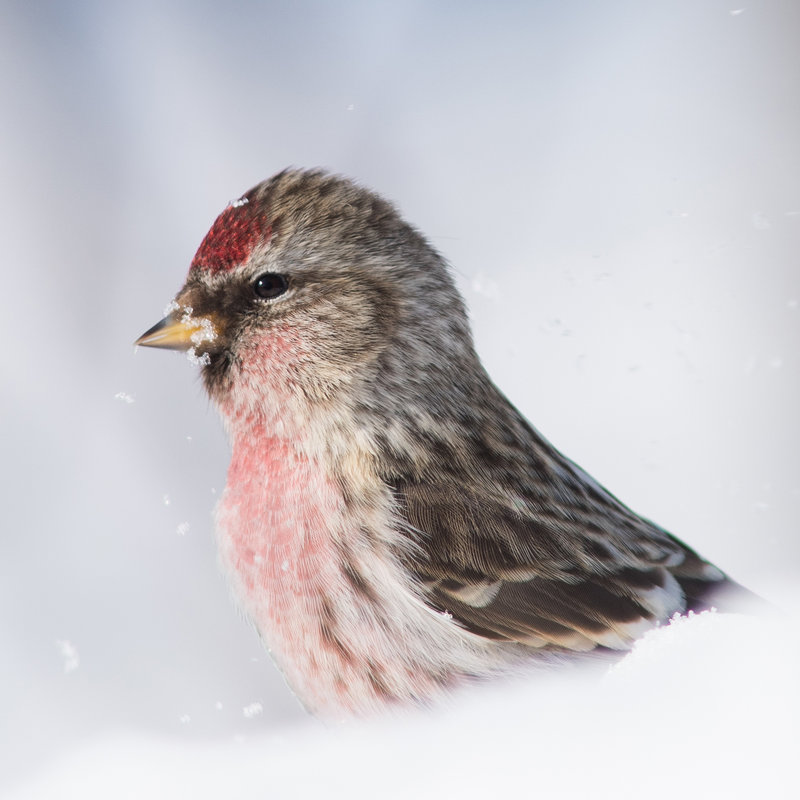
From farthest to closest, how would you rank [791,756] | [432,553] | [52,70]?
1. [52,70]
2. [432,553]
3. [791,756]

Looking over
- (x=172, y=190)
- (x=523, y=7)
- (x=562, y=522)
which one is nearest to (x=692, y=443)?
(x=562, y=522)

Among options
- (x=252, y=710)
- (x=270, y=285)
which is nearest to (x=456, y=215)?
(x=270, y=285)

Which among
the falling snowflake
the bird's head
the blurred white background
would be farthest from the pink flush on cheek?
the falling snowflake

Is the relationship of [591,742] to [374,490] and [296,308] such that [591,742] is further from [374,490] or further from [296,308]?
[296,308]

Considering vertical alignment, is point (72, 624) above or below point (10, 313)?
below

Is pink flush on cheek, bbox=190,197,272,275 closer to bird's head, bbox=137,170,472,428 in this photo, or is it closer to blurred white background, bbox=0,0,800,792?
bird's head, bbox=137,170,472,428

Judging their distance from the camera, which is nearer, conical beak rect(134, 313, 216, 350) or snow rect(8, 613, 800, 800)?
snow rect(8, 613, 800, 800)

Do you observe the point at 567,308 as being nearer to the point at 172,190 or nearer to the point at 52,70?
the point at 172,190
